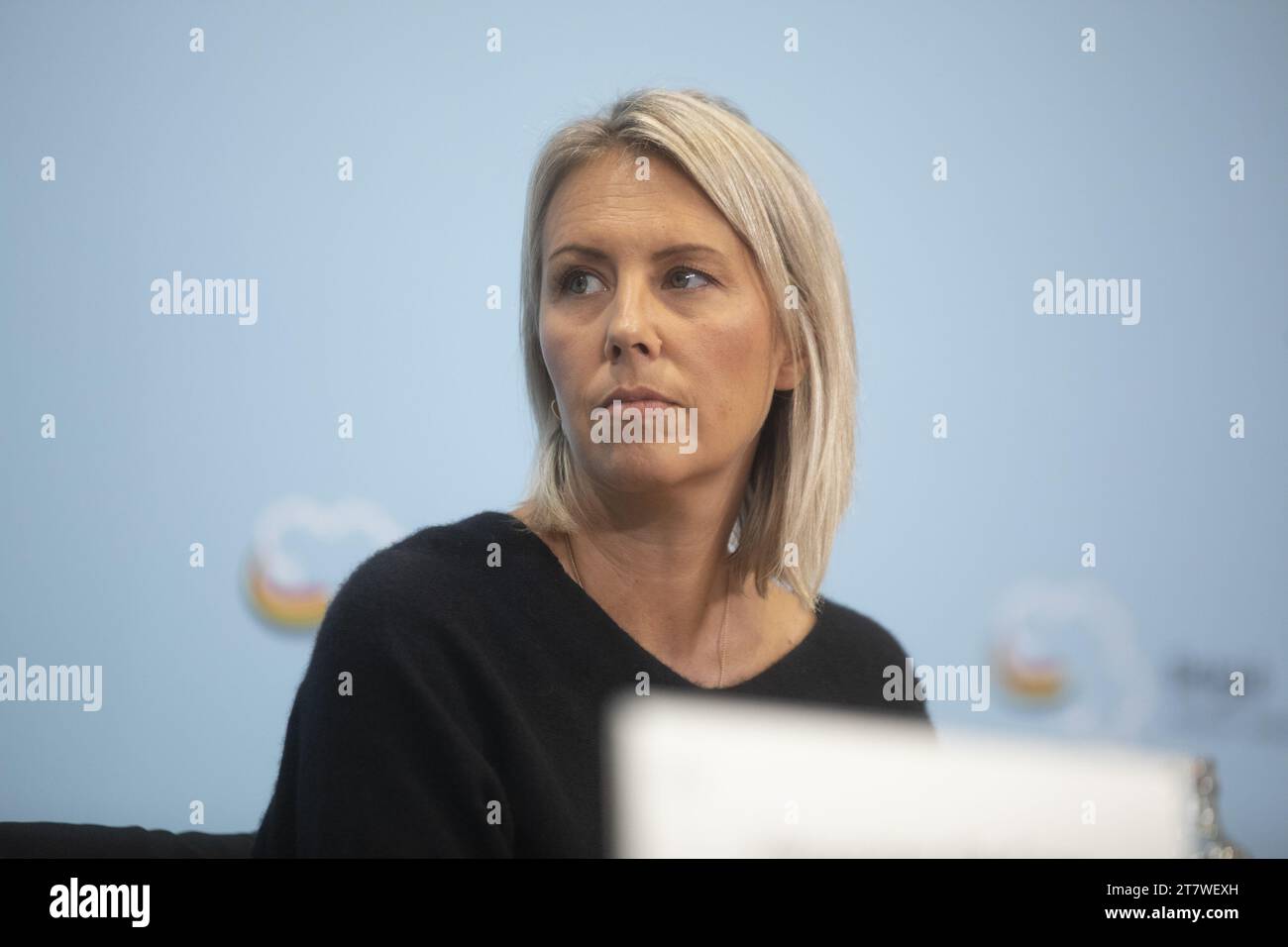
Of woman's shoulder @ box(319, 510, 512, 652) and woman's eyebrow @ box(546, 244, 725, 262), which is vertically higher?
woman's eyebrow @ box(546, 244, 725, 262)

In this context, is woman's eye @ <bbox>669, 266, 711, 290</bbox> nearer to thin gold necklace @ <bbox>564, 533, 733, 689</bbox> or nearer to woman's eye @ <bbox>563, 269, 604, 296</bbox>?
woman's eye @ <bbox>563, 269, 604, 296</bbox>

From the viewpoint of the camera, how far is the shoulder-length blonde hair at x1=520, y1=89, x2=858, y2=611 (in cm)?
182

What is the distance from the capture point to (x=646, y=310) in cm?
179

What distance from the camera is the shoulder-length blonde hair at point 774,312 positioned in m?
1.82

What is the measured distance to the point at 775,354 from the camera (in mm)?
1946

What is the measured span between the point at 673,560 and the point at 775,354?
36 centimetres

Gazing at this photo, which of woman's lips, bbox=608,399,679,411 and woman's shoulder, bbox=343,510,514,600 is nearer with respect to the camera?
woman's shoulder, bbox=343,510,514,600

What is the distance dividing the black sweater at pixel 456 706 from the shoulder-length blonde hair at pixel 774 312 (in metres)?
0.16

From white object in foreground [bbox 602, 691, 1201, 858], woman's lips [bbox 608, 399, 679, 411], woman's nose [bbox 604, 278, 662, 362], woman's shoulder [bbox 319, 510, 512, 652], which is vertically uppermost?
woman's nose [bbox 604, 278, 662, 362]

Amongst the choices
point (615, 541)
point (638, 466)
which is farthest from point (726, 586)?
point (638, 466)

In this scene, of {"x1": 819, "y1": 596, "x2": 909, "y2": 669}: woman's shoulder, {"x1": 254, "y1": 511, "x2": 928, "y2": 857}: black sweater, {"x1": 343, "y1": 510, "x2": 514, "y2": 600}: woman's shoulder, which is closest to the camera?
{"x1": 254, "y1": 511, "x2": 928, "y2": 857}: black sweater

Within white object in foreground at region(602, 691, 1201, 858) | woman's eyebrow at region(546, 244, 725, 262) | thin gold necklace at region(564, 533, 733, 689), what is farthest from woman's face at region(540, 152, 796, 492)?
white object in foreground at region(602, 691, 1201, 858)
